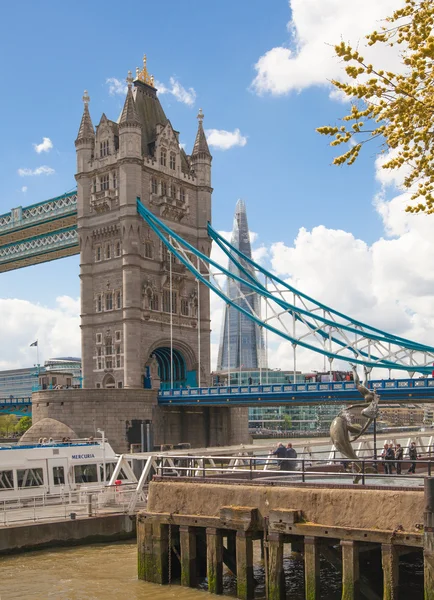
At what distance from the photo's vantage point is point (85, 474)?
30.3 meters

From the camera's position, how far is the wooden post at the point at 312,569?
15.0 m

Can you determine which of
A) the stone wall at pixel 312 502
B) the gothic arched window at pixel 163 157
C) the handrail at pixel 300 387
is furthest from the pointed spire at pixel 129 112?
the stone wall at pixel 312 502

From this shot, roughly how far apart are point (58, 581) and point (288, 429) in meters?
144

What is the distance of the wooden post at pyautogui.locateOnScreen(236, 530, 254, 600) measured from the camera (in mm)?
16297

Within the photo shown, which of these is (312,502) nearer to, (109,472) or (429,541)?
(429,541)

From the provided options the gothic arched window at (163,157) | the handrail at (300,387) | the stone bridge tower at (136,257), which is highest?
the gothic arched window at (163,157)

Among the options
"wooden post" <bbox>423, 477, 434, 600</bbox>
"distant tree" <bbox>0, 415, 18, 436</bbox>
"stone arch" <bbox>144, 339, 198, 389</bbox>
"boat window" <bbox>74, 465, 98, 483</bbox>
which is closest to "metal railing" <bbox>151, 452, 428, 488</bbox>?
"wooden post" <bbox>423, 477, 434, 600</bbox>

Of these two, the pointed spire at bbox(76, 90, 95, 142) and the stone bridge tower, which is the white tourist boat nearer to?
the stone bridge tower

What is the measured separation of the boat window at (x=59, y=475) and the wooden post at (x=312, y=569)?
629 inches

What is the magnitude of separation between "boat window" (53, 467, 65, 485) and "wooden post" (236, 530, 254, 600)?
1439cm

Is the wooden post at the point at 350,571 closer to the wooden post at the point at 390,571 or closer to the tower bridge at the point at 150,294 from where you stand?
the wooden post at the point at 390,571

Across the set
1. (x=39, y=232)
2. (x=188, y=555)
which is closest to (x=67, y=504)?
(x=188, y=555)

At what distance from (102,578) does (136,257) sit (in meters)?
45.5

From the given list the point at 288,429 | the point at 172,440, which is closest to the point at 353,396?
the point at 172,440
